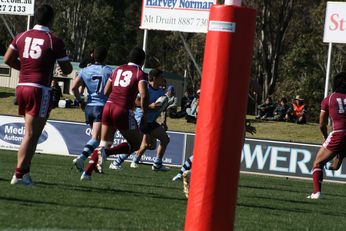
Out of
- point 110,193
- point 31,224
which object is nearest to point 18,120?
point 110,193

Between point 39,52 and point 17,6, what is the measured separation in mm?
19562

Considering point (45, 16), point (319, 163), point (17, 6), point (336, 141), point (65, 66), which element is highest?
point (17, 6)

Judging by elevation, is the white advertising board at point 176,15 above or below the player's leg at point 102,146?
above

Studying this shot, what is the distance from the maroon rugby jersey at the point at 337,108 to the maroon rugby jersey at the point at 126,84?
119 inches

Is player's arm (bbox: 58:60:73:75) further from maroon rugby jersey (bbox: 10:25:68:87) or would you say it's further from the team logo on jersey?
the team logo on jersey

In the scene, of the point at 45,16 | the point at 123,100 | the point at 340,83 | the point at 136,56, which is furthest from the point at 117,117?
the point at 340,83

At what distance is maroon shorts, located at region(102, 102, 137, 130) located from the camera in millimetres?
12859

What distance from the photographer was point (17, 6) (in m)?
29.5

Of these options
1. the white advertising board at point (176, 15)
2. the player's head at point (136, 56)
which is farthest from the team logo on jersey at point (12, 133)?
the player's head at point (136, 56)

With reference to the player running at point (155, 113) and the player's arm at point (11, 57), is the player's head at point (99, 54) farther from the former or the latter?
the player's arm at point (11, 57)

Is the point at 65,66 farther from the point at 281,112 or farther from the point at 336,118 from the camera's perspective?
the point at 281,112

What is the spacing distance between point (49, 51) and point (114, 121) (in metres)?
2.61

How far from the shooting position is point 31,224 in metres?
7.18

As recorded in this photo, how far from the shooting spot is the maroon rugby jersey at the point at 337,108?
13883 mm
